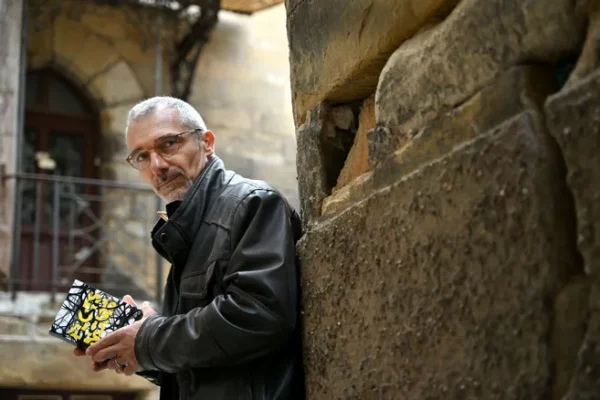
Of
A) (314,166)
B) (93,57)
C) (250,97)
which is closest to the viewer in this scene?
(314,166)

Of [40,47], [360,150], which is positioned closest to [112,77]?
[40,47]

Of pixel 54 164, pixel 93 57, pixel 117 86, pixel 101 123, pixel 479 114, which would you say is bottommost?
pixel 479 114

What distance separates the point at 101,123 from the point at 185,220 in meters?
6.11

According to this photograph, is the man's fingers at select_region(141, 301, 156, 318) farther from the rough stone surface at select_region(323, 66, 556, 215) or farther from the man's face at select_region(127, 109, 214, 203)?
the rough stone surface at select_region(323, 66, 556, 215)

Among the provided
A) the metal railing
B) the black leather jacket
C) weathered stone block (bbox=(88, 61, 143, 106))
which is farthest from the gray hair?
weathered stone block (bbox=(88, 61, 143, 106))

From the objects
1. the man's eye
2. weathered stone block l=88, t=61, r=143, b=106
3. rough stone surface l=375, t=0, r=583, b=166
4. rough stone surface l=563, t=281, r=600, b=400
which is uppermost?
weathered stone block l=88, t=61, r=143, b=106

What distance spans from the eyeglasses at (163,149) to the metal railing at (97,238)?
498cm

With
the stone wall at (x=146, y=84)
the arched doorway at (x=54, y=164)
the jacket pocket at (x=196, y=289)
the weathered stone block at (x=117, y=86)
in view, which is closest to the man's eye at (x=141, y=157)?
the jacket pocket at (x=196, y=289)

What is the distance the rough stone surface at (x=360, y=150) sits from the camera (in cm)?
181

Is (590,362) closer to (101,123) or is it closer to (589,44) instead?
(589,44)

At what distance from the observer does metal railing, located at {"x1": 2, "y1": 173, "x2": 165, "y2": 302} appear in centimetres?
725

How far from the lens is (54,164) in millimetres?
7688

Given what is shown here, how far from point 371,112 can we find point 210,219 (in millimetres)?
476

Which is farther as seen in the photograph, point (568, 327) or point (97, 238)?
point (97, 238)
